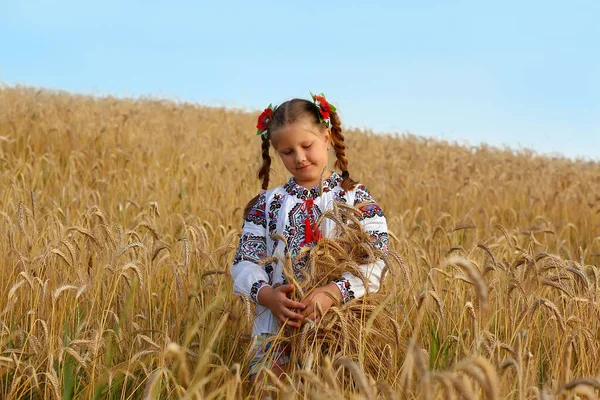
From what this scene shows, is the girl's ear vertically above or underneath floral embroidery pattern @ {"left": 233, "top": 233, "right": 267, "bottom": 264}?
above

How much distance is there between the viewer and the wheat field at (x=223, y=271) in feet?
6.84

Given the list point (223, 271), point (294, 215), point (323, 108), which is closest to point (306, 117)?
point (323, 108)

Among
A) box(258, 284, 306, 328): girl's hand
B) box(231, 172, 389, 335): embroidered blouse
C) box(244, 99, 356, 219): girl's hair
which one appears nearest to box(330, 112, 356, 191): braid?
box(244, 99, 356, 219): girl's hair

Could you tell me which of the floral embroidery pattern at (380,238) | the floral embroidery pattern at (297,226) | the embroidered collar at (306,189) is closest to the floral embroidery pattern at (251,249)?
the floral embroidery pattern at (297,226)

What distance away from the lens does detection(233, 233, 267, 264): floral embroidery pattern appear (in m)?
2.76

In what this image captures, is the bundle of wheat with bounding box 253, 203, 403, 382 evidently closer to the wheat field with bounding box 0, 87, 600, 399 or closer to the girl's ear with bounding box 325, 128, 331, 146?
the wheat field with bounding box 0, 87, 600, 399

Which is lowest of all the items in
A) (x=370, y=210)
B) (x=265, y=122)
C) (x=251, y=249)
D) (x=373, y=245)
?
(x=251, y=249)

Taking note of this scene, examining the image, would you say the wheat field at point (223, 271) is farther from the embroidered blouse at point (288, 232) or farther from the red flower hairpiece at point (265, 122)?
the red flower hairpiece at point (265, 122)

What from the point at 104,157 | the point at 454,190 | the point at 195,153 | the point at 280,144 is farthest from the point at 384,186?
the point at 280,144

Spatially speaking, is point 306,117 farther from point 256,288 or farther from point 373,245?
point 256,288

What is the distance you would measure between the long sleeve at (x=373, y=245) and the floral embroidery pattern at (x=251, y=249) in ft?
1.30

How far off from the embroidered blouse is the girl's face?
93 millimetres

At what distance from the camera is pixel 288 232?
2.75 metres

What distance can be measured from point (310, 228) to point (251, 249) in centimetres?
27
